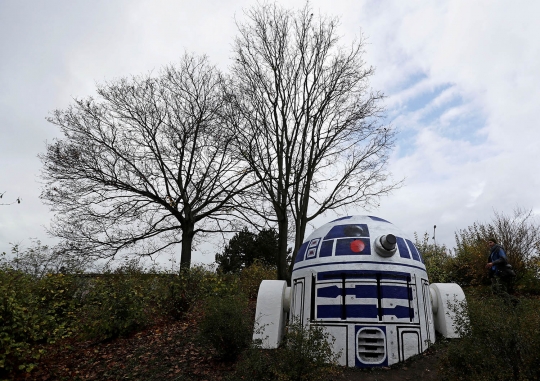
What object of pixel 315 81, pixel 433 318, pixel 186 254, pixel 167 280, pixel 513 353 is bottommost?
pixel 513 353

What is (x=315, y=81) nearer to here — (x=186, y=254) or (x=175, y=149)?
(x=175, y=149)

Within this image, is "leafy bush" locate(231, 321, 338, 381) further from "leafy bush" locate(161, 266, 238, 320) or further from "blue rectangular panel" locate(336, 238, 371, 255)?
"leafy bush" locate(161, 266, 238, 320)

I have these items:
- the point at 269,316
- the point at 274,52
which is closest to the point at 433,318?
the point at 269,316

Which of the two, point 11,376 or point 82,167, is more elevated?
point 82,167

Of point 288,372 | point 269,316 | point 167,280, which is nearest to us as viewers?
point 288,372

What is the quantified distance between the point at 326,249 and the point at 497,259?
523 centimetres

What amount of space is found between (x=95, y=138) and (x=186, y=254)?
620 centimetres

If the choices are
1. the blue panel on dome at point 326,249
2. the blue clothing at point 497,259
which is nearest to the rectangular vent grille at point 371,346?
the blue panel on dome at point 326,249

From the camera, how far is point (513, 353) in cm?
533

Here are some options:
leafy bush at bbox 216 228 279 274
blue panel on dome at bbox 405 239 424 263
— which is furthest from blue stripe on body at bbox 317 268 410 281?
leafy bush at bbox 216 228 279 274

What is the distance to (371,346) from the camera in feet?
25.0

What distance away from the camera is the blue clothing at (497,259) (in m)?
10.4

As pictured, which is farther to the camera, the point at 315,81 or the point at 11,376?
the point at 315,81

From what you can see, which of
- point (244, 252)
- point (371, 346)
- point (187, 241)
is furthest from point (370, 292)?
point (244, 252)
